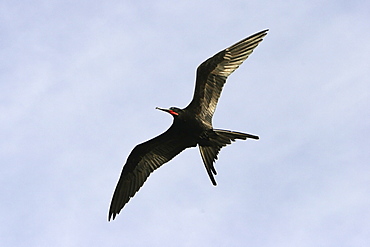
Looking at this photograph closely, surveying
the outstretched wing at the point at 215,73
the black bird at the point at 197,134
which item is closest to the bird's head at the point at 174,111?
the black bird at the point at 197,134

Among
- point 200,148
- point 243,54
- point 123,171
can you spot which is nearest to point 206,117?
point 200,148

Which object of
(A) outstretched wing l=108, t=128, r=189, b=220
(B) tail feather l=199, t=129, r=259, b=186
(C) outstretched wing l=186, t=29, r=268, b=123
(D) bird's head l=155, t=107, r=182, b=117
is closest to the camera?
(B) tail feather l=199, t=129, r=259, b=186

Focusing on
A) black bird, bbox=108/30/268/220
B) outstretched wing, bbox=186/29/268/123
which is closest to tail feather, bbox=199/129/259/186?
black bird, bbox=108/30/268/220

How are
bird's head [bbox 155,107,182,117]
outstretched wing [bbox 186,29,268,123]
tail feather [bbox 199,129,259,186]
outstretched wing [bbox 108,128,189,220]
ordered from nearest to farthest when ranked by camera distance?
1. tail feather [bbox 199,129,259,186]
2. bird's head [bbox 155,107,182,117]
3. outstretched wing [bbox 186,29,268,123]
4. outstretched wing [bbox 108,128,189,220]

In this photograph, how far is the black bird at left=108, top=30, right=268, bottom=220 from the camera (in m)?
10.9

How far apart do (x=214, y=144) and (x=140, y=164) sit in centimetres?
188

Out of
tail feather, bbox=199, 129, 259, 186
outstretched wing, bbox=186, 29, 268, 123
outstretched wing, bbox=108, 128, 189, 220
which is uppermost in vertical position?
outstretched wing, bbox=186, 29, 268, 123

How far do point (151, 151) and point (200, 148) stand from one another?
119cm

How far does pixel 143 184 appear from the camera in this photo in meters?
11.9

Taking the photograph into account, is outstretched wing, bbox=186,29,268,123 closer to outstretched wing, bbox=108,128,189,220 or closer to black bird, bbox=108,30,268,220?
black bird, bbox=108,30,268,220

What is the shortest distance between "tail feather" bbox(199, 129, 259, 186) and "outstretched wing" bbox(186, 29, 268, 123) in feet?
1.61

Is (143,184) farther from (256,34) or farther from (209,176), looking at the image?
(256,34)

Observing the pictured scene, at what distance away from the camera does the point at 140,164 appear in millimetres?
12023

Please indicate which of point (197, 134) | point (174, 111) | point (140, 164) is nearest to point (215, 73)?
point (174, 111)
